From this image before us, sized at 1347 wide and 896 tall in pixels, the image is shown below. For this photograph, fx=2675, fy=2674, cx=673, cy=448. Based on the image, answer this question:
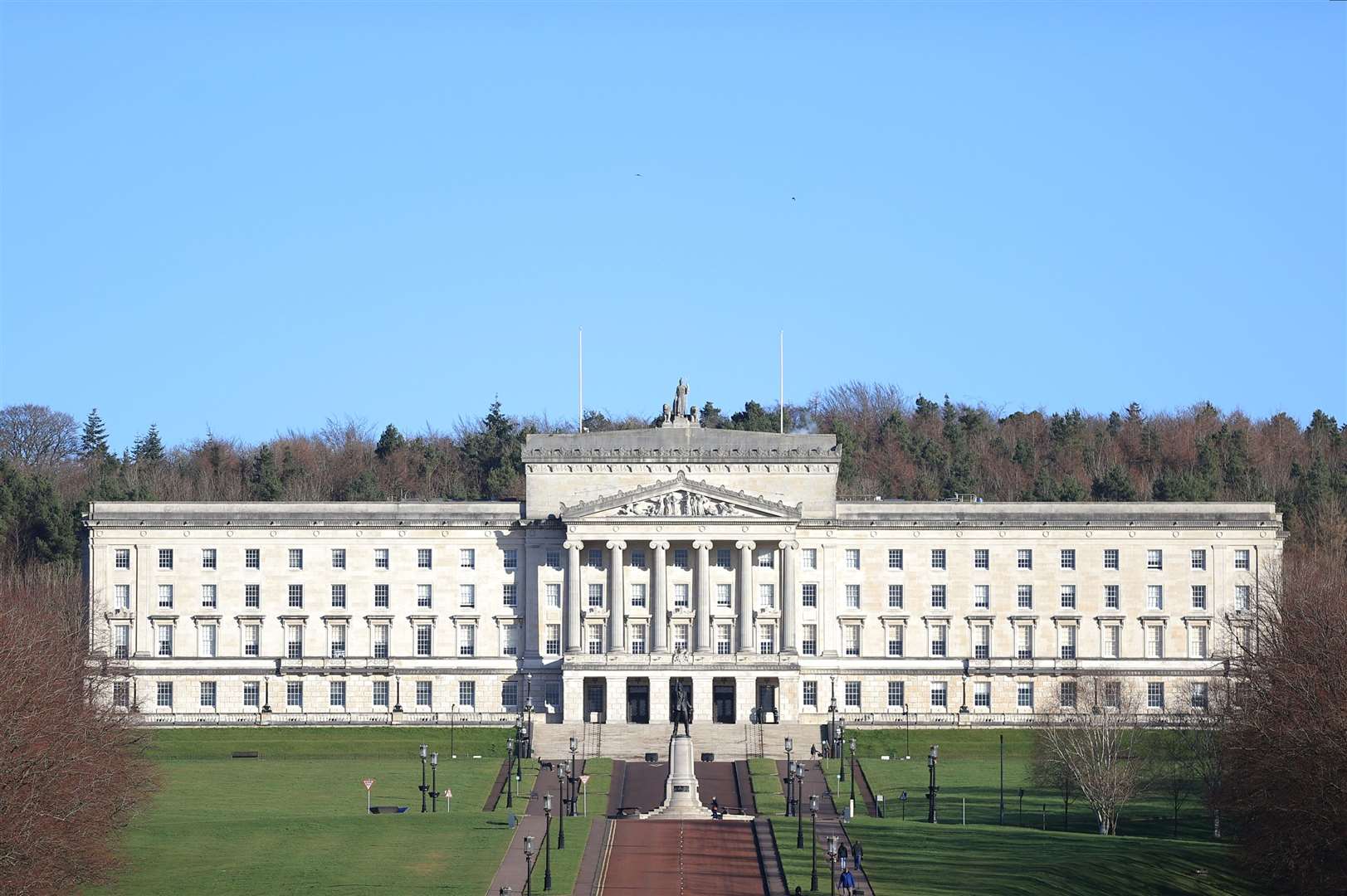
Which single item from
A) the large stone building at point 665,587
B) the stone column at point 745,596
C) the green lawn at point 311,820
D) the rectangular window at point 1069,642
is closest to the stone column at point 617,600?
the large stone building at point 665,587

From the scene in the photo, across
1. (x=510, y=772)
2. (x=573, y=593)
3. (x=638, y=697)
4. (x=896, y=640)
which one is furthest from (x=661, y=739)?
(x=896, y=640)

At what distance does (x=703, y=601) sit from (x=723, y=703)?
239 inches

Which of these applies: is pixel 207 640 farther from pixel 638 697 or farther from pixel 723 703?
pixel 723 703

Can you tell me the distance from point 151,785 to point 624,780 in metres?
26.3

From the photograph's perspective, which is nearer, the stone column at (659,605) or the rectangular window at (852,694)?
the stone column at (659,605)

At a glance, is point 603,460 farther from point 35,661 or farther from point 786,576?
point 35,661

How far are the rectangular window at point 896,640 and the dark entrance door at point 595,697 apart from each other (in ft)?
57.1

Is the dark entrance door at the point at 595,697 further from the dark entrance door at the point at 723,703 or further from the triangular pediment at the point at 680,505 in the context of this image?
the triangular pediment at the point at 680,505

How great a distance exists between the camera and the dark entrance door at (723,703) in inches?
6038

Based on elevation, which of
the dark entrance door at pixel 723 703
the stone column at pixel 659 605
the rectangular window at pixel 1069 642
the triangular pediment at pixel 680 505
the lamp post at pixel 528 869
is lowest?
the lamp post at pixel 528 869

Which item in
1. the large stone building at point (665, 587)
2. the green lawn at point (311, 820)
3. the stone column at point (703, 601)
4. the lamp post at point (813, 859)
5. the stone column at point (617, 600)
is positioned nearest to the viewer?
the lamp post at point (813, 859)

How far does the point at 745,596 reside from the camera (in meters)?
156

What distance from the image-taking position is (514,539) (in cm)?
15988

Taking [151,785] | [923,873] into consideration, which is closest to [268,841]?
[151,785]
